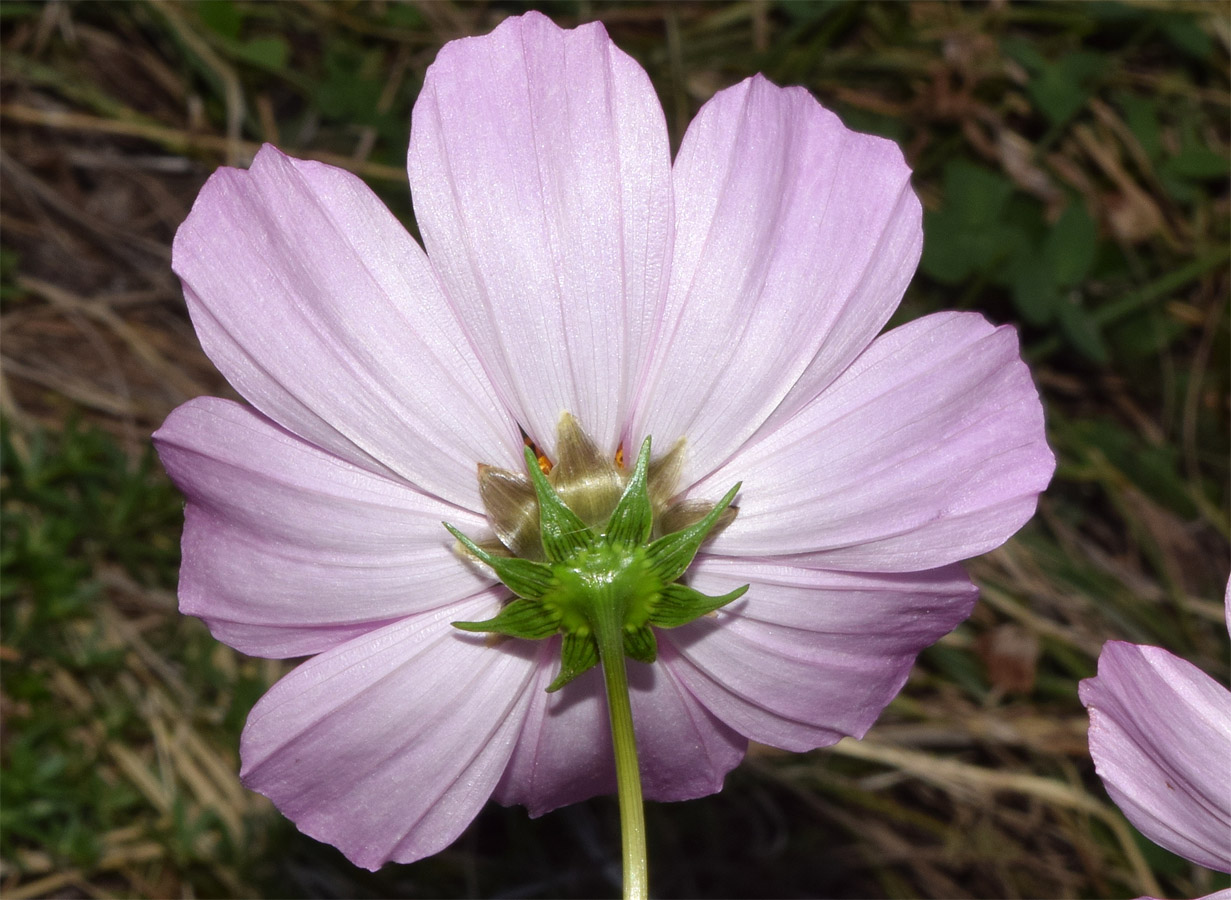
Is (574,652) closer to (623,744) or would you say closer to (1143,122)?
(623,744)

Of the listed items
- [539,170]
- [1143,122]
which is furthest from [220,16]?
[1143,122]

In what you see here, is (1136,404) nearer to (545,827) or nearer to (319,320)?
(545,827)

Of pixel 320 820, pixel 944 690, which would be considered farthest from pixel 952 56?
pixel 320 820

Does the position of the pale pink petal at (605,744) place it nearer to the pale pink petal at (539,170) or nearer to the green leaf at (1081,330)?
the pale pink petal at (539,170)

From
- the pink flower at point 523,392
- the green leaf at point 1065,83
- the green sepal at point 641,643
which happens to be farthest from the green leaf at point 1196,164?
the green sepal at point 641,643

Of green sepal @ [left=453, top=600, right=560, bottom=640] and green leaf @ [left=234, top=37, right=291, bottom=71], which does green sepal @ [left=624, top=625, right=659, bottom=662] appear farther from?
green leaf @ [left=234, top=37, right=291, bottom=71]
